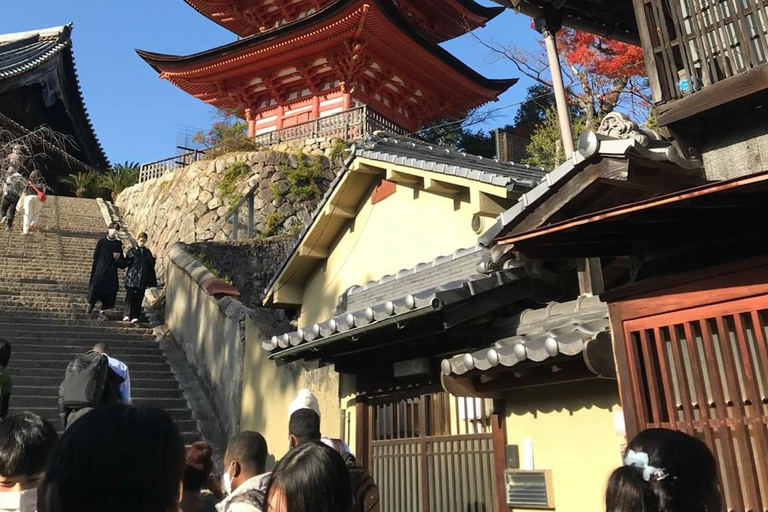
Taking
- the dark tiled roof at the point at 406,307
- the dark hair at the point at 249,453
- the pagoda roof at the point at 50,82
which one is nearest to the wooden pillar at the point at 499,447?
the dark tiled roof at the point at 406,307

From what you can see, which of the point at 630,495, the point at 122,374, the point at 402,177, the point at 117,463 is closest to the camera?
the point at 117,463

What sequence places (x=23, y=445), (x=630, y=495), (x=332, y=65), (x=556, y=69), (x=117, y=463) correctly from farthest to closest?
(x=332, y=65) < (x=556, y=69) < (x=23, y=445) < (x=630, y=495) < (x=117, y=463)

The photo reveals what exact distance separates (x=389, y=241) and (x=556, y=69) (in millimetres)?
3651

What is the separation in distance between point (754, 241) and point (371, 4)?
18.2 m

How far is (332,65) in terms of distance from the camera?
22.5m

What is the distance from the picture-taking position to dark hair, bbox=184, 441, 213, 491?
3.35 m

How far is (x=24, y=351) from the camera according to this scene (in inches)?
408

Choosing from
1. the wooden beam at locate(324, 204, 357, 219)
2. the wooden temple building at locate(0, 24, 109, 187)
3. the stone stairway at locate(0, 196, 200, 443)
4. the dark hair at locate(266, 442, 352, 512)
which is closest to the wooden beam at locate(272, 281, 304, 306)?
the wooden beam at locate(324, 204, 357, 219)

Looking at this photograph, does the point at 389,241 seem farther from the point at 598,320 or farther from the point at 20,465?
the point at 20,465

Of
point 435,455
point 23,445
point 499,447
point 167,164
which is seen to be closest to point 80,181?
point 167,164

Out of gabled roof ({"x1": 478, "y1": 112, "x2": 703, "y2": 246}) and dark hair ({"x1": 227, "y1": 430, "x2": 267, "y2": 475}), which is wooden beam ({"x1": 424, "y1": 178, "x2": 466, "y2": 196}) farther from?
dark hair ({"x1": 227, "y1": 430, "x2": 267, "y2": 475})

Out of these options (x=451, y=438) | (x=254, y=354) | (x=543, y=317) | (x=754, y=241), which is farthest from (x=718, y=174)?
(x=254, y=354)

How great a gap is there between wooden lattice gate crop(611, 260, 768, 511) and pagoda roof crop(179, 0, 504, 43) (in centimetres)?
2308

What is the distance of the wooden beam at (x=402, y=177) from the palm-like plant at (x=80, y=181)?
22858mm
